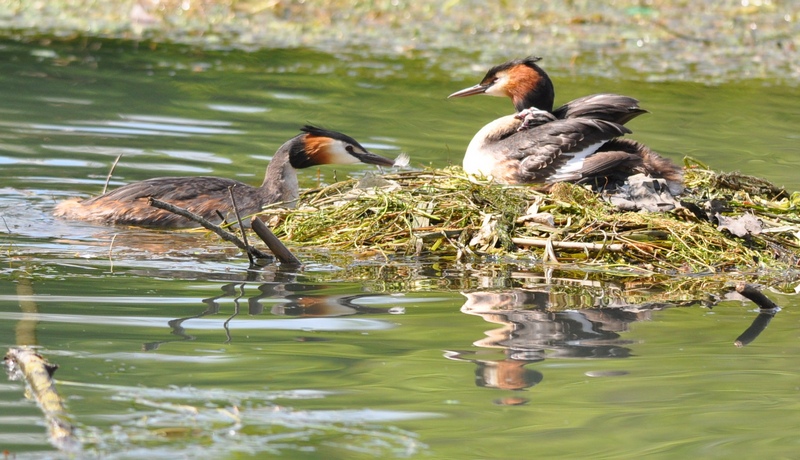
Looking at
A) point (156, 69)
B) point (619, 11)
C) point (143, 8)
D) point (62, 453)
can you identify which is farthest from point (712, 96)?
point (62, 453)

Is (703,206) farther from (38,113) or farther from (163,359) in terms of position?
(38,113)

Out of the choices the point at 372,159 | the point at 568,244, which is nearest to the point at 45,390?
the point at 568,244

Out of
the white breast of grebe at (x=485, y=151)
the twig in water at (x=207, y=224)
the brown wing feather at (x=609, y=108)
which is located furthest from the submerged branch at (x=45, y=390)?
the brown wing feather at (x=609, y=108)

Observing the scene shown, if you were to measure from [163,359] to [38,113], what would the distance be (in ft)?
22.4

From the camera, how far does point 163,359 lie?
170 inches

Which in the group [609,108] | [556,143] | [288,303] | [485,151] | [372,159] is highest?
[609,108]

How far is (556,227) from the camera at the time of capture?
6418 millimetres

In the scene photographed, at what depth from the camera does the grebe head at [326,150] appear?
26.0 feet

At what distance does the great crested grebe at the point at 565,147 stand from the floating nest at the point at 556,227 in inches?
8.6

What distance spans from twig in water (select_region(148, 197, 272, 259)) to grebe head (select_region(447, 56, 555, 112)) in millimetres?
2285

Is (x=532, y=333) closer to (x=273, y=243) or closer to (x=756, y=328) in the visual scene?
(x=756, y=328)

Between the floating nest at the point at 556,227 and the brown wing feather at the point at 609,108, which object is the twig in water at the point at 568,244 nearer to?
the floating nest at the point at 556,227

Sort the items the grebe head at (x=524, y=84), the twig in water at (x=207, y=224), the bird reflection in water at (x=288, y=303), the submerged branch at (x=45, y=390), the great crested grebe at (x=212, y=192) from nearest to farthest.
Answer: the submerged branch at (x=45, y=390) → the bird reflection in water at (x=288, y=303) → the twig in water at (x=207, y=224) → the great crested grebe at (x=212, y=192) → the grebe head at (x=524, y=84)

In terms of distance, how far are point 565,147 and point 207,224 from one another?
2.35 m
